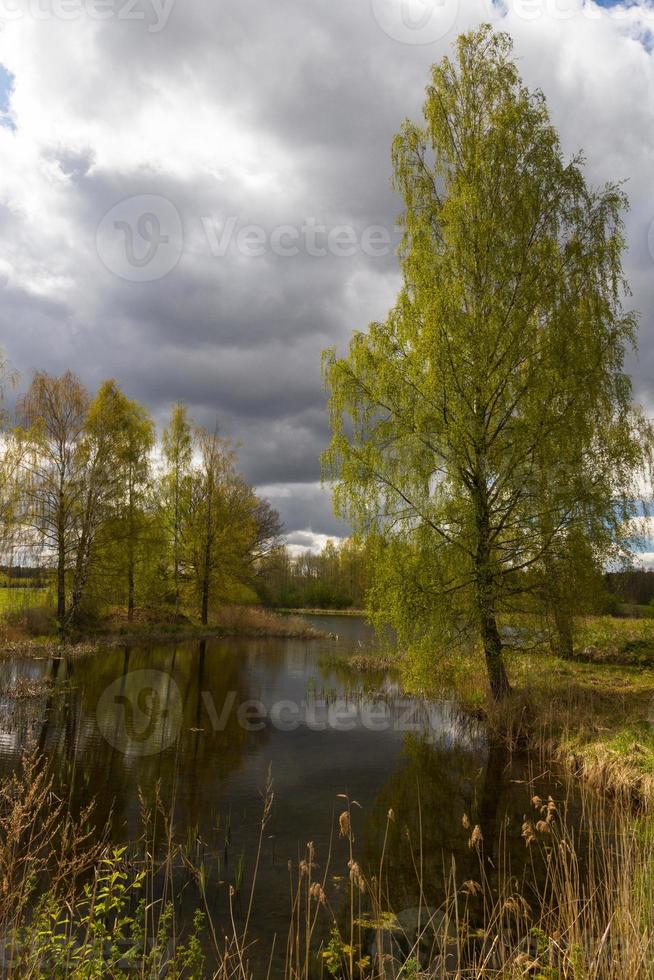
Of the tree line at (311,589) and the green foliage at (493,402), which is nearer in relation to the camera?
the green foliage at (493,402)

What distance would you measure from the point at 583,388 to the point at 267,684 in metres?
11.6

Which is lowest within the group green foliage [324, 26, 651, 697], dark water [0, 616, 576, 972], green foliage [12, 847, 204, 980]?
dark water [0, 616, 576, 972]

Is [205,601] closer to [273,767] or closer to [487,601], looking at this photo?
[487,601]

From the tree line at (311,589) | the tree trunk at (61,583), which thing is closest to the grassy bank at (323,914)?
the tree trunk at (61,583)

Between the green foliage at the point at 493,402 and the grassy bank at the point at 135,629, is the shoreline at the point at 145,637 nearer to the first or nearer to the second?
the grassy bank at the point at 135,629

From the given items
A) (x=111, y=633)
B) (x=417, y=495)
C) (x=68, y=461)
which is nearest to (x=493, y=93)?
(x=417, y=495)

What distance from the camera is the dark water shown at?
6418mm

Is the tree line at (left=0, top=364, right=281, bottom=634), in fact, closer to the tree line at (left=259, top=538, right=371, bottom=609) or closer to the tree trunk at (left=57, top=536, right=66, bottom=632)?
the tree trunk at (left=57, top=536, right=66, bottom=632)

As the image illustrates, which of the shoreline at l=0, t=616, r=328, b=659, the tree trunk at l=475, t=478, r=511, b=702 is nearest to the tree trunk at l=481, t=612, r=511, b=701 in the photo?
the tree trunk at l=475, t=478, r=511, b=702

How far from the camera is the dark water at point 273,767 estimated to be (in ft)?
21.1

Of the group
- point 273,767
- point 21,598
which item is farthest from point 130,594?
point 273,767

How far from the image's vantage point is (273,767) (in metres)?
9.55

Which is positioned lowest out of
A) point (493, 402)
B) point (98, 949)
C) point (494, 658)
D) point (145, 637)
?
point (145, 637)

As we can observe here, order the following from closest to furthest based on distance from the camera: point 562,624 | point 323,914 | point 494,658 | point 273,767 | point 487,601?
1. point 323,914
2. point 273,767
3. point 562,624
4. point 487,601
5. point 494,658
